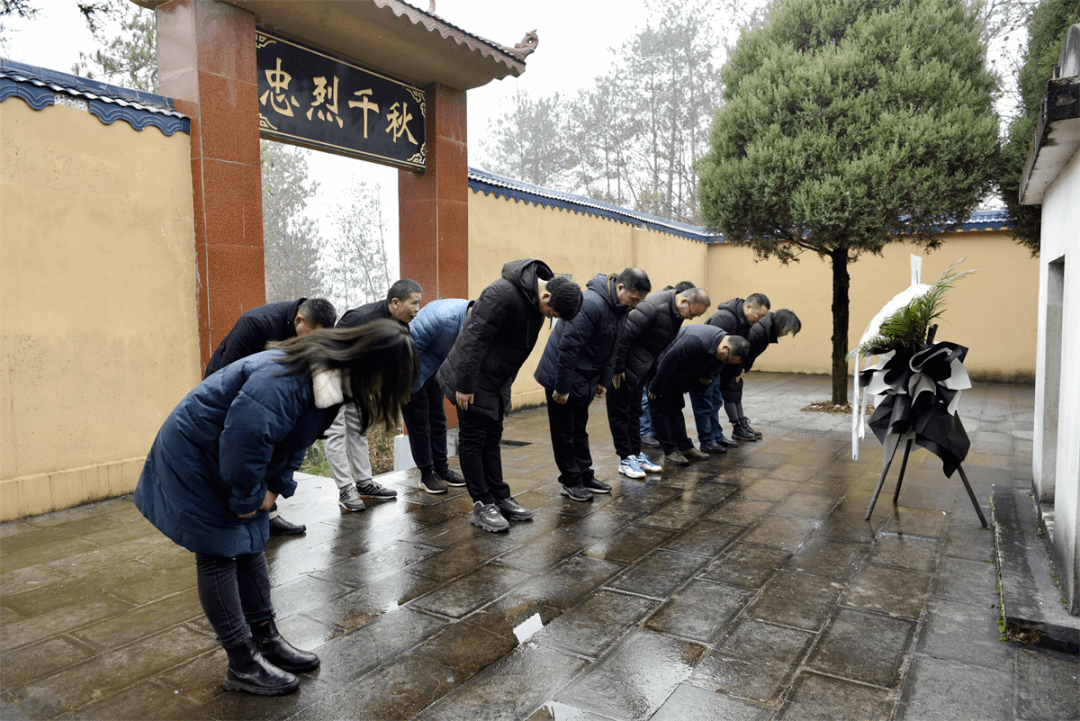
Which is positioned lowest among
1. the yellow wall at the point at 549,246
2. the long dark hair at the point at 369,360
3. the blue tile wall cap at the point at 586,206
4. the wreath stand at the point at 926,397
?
the wreath stand at the point at 926,397

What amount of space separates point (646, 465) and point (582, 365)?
1.39m

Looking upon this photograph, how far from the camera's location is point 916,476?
585 centimetres

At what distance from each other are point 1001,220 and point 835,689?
11607 mm

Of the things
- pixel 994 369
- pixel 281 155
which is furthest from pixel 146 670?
pixel 281 155

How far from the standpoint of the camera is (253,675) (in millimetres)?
2539

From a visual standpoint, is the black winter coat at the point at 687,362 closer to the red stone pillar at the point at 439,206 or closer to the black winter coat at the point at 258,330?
the red stone pillar at the point at 439,206

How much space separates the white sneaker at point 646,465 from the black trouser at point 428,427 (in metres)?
1.66

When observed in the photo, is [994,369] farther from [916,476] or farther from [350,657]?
[350,657]

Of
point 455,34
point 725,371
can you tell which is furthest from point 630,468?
point 455,34

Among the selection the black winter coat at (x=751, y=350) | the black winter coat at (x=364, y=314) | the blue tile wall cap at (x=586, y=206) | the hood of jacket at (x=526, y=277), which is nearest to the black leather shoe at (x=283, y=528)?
the black winter coat at (x=364, y=314)

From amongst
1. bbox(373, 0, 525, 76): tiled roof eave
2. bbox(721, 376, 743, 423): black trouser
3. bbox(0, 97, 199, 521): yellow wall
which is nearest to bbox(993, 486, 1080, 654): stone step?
bbox(721, 376, 743, 423): black trouser

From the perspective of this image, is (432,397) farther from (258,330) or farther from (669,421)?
(669,421)

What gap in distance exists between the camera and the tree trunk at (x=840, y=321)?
29.2 ft

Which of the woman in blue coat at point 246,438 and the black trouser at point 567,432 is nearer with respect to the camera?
the woman in blue coat at point 246,438
